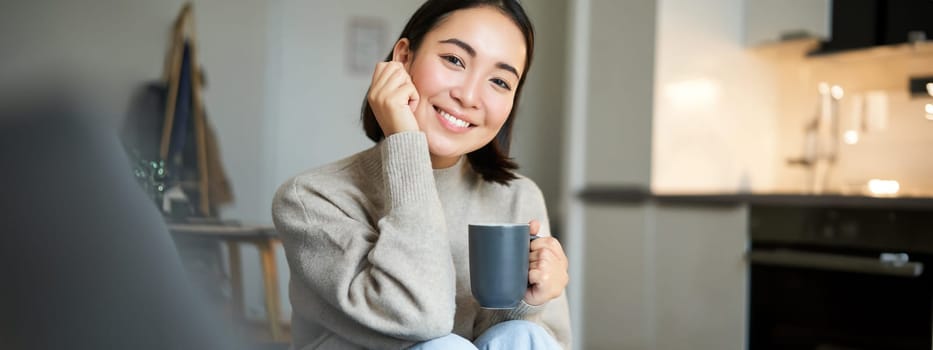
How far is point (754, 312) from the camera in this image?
88.7 inches

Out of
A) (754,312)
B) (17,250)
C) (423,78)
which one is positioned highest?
(423,78)

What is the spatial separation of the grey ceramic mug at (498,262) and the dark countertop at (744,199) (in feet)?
4.77

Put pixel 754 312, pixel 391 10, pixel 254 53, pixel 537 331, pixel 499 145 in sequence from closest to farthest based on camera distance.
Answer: pixel 537 331 → pixel 499 145 → pixel 754 312 → pixel 254 53 → pixel 391 10

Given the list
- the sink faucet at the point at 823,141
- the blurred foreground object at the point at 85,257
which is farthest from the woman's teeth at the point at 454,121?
the sink faucet at the point at 823,141

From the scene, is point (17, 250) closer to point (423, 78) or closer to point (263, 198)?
point (423, 78)

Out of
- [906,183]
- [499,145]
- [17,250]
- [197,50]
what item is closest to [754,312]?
[906,183]

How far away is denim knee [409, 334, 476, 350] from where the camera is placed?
810 mm

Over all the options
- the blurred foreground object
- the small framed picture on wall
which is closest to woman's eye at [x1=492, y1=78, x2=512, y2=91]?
the blurred foreground object

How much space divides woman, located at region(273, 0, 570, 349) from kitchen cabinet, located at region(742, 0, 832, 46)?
177 cm

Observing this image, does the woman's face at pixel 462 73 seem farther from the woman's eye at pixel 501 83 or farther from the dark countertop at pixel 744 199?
the dark countertop at pixel 744 199

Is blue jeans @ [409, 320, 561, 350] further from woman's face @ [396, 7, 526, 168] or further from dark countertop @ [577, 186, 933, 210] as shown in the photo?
dark countertop @ [577, 186, 933, 210]

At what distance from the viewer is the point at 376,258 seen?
0.80 meters

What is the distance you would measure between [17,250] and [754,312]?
7.17 ft

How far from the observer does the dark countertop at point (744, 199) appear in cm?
191
